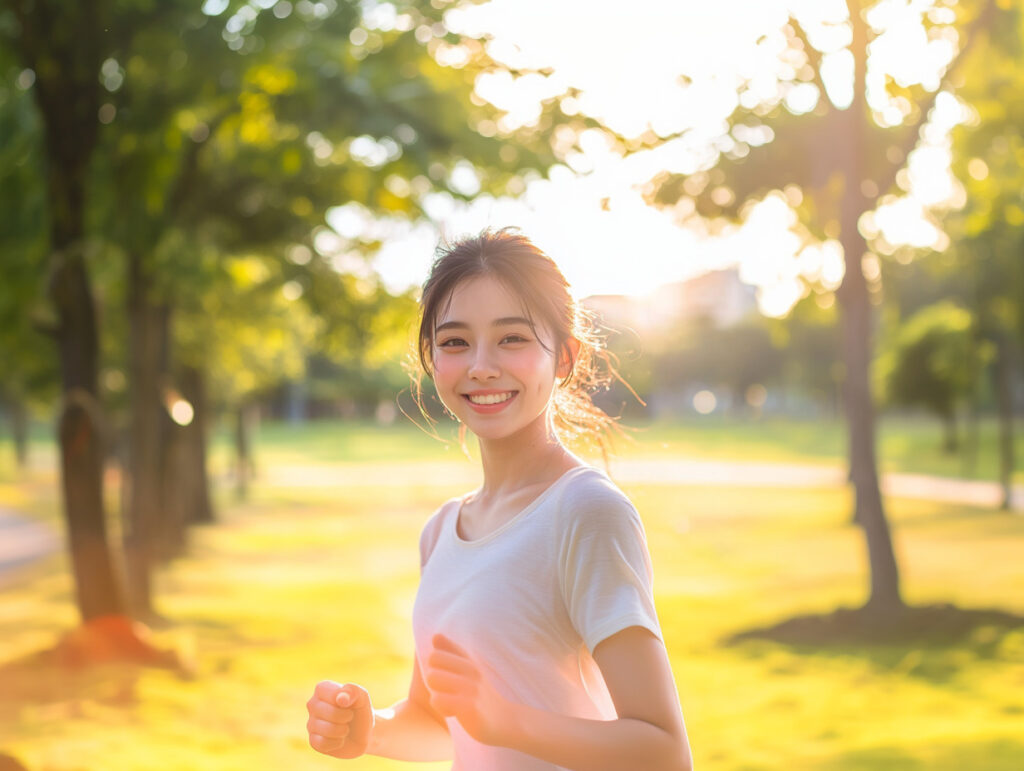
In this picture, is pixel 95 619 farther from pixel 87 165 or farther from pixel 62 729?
pixel 87 165

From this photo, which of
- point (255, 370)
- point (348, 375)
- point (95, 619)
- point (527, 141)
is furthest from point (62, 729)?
point (348, 375)

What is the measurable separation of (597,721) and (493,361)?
0.65m

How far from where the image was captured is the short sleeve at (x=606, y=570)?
6.08 ft

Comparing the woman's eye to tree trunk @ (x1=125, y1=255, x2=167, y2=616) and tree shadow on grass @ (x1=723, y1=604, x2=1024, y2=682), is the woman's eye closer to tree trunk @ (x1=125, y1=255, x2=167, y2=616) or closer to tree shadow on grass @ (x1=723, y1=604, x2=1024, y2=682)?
tree shadow on grass @ (x1=723, y1=604, x2=1024, y2=682)

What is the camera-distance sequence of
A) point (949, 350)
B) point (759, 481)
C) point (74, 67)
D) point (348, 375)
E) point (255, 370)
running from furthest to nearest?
point (348, 375), point (759, 481), point (949, 350), point (255, 370), point (74, 67)

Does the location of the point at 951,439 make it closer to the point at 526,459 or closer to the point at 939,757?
the point at 939,757

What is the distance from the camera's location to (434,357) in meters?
2.24

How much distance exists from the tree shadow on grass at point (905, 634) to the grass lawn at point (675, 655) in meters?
0.06

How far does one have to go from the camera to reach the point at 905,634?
39.6ft

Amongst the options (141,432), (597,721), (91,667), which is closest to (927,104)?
(141,432)

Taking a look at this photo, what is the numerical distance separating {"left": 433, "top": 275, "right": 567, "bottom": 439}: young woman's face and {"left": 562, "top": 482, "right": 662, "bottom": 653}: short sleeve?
0.94 ft

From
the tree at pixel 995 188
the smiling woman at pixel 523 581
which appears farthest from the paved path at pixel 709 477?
the smiling woman at pixel 523 581

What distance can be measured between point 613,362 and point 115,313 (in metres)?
19.0

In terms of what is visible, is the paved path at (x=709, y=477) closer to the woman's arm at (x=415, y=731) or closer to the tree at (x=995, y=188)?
the tree at (x=995, y=188)
